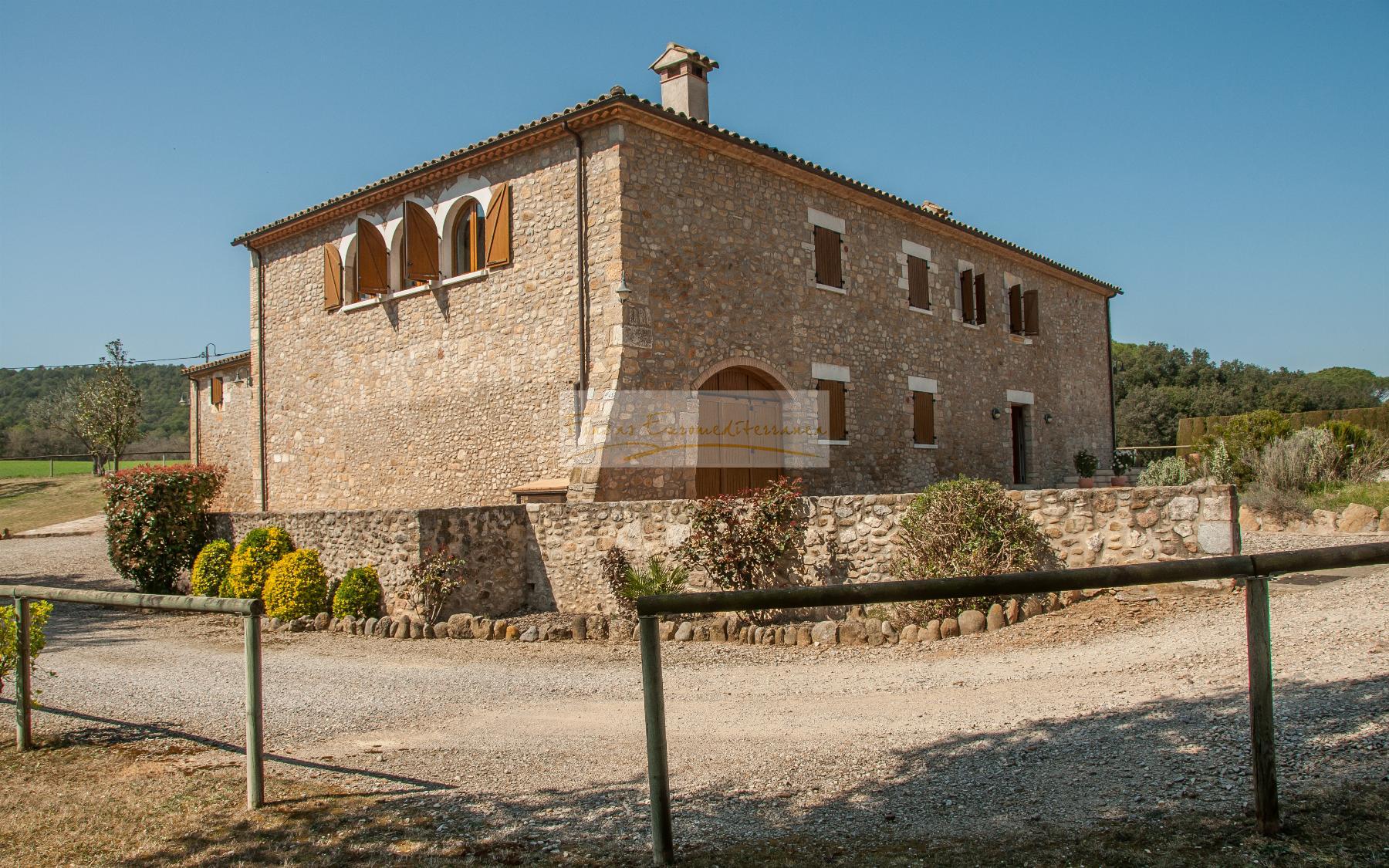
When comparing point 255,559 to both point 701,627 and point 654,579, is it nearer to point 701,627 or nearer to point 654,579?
point 654,579

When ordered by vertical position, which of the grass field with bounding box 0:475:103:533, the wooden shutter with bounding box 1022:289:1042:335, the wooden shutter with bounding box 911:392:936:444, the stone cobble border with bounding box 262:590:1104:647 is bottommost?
the stone cobble border with bounding box 262:590:1104:647

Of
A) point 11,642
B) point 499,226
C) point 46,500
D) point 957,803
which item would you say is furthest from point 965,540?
point 46,500

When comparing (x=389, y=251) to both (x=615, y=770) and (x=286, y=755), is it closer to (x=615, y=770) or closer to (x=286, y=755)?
(x=286, y=755)

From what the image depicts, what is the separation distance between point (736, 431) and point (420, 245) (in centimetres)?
597

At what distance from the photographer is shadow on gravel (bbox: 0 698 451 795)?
434 cm

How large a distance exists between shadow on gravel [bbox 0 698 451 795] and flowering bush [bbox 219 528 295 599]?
6013 millimetres

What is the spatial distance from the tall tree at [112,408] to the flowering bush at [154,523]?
21.9 meters

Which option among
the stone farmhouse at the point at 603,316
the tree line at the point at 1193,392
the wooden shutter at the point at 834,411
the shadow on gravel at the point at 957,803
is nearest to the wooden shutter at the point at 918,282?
the stone farmhouse at the point at 603,316

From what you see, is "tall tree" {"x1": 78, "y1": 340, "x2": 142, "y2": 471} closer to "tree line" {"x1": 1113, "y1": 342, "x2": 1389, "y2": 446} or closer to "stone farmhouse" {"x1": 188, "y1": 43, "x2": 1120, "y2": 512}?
"stone farmhouse" {"x1": 188, "y1": 43, "x2": 1120, "y2": 512}

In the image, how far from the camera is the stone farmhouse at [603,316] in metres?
12.5

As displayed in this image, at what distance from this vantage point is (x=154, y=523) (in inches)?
550

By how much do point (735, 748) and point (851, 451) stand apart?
10915 mm

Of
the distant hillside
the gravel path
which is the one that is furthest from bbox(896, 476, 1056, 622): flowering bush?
the distant hillside

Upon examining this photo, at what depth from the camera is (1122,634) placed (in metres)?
7.07
